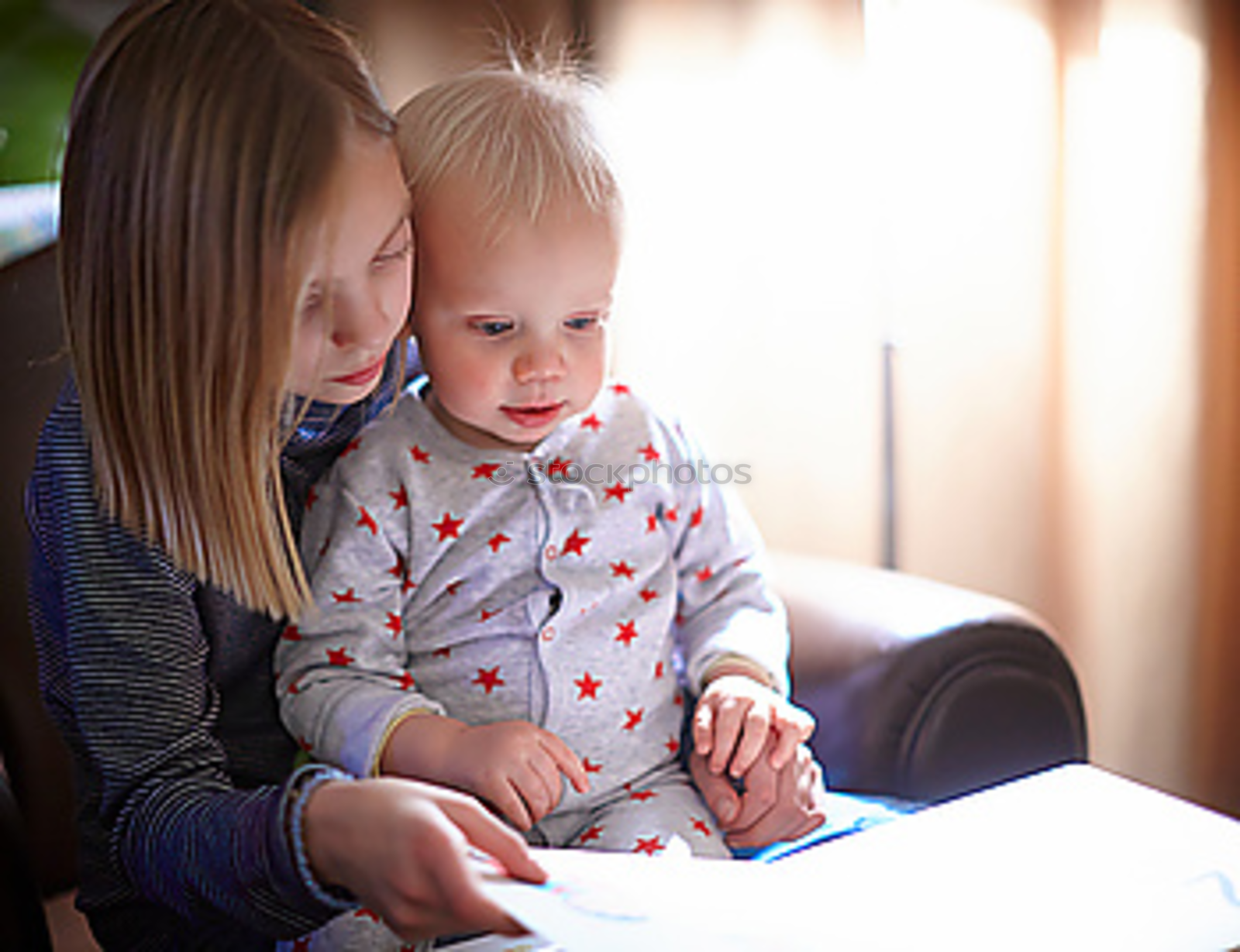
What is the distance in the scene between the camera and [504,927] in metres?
0.74

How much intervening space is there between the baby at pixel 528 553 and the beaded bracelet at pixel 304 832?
11 centimetres

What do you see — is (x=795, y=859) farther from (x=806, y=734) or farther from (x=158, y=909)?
(x=158, y=909)

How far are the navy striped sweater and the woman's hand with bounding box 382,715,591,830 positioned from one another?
9cm

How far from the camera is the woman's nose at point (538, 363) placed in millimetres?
984

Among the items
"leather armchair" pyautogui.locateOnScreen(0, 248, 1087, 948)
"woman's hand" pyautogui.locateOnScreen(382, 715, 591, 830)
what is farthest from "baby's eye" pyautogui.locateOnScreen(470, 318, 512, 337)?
"leather armchair" pyautogui.locateOnScreen(0, 248, 1087, 948)

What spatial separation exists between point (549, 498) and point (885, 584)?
1.32 ft

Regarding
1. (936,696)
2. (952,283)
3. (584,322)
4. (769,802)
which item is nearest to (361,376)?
(584,322)

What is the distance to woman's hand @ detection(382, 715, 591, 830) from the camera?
91cm

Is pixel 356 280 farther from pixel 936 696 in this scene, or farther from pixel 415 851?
pixel 936 696

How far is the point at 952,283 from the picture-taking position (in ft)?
6.17

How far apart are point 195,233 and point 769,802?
0.57 m

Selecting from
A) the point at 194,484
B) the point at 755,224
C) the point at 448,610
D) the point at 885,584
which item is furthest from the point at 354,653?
the point at 755,224

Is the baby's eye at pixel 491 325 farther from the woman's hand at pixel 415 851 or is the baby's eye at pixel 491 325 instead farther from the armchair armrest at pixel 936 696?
the armchair armrest at pixel 936 696

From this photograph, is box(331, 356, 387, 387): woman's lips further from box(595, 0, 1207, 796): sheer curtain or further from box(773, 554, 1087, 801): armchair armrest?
box(595, 0, 1207, 796): sheer curtain
